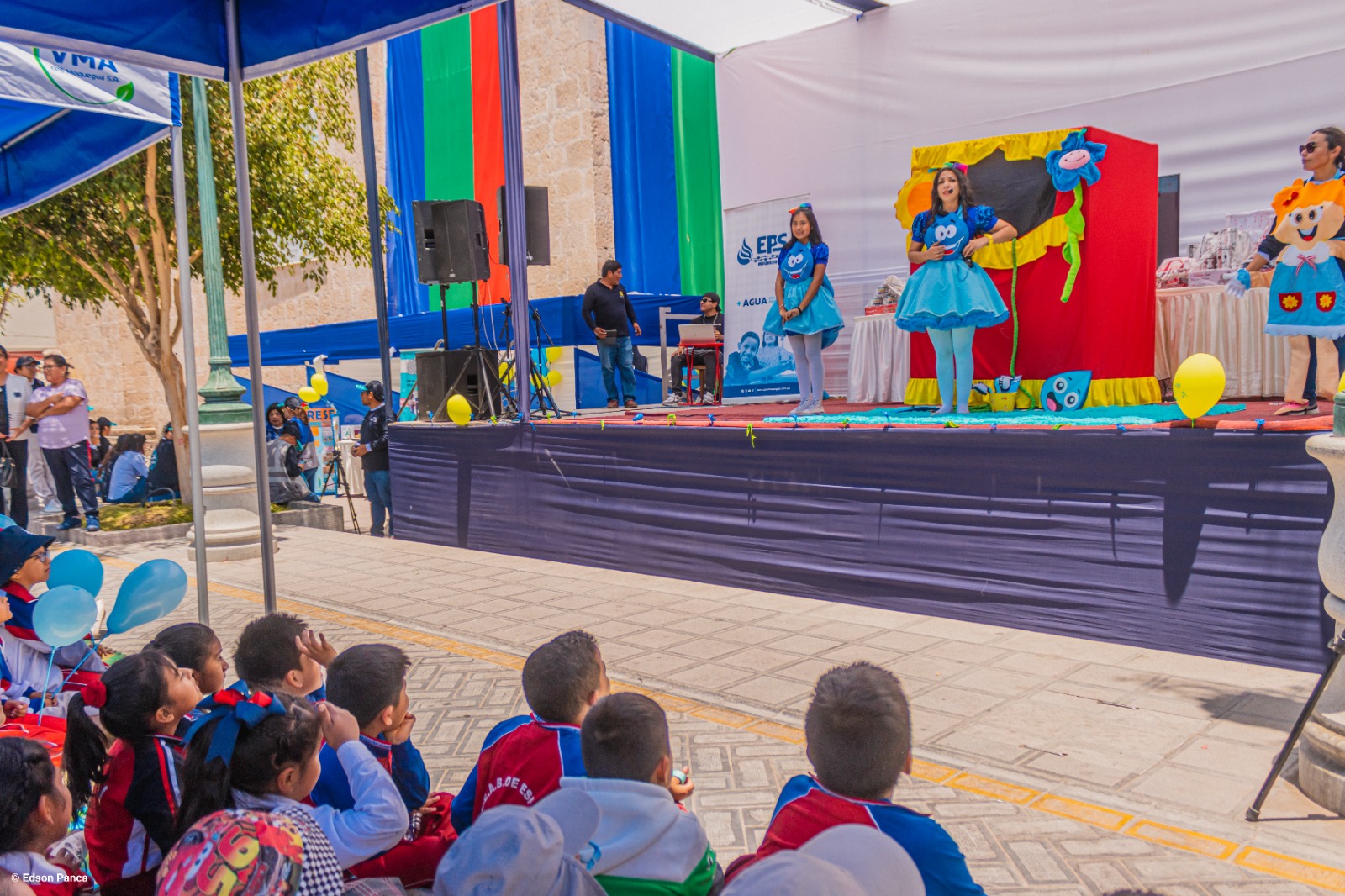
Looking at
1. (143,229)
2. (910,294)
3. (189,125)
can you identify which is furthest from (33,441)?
(910,294)

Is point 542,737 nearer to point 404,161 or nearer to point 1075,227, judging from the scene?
point 1075,227

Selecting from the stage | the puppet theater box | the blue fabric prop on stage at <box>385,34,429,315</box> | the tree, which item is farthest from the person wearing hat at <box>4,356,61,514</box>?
the puppet theater box

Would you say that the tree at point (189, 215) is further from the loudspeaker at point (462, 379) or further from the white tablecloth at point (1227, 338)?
the white tablecloth at point (1227, 338)

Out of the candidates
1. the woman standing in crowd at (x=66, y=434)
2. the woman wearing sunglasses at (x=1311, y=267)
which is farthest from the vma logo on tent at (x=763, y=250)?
the woman standing in crowd at (x=66, y=434)

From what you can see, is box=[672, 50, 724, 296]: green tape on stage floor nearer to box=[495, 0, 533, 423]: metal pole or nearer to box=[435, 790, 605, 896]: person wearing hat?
box=[495, 0, 533, 423]: metal pole

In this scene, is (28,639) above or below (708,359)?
below

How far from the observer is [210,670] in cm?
282

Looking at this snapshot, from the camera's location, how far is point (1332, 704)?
3211 mm

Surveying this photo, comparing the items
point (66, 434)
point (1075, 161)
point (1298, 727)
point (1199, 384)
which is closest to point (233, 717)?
point (1298, 727)

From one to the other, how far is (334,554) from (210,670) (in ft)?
20.8

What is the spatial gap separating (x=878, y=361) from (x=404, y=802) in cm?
799

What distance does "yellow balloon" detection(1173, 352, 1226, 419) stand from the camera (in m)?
4.36

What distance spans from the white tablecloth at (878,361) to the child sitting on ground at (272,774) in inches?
315

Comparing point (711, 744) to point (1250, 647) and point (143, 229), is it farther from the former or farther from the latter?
point (143, 229)
